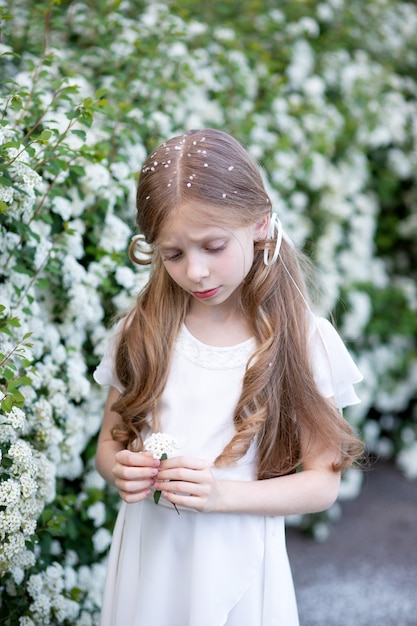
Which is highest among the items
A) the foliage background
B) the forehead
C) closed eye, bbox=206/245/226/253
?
the forehead

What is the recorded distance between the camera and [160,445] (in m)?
1.50

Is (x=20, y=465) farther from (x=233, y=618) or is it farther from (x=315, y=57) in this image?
(x=315, y=57)

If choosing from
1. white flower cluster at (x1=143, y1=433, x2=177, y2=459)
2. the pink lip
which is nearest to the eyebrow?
the pink lip

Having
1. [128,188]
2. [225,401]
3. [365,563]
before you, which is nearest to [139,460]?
[225,401]

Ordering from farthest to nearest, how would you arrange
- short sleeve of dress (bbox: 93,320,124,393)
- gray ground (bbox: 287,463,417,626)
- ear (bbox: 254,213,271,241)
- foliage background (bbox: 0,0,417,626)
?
gray ground (bbox: 287,463,417,626)
foliage background (bbox: 0,0,417,626)
short sleeve of dress (bbox: 93,320,124,393)
ear (bbox: 254,213,271,241)

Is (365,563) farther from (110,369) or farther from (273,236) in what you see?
(273,236)

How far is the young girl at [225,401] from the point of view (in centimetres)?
158

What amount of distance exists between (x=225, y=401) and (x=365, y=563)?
6.66ft

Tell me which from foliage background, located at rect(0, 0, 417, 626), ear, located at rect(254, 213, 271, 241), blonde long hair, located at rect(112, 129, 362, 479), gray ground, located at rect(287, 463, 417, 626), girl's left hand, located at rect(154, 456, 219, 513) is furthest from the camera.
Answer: gray ground, located at rect(287, 463, 417, 626)

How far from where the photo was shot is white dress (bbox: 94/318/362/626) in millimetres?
1670

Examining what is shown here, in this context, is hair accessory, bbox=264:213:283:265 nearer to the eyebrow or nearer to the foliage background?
the eyebrow

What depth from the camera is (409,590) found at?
312 centimetres

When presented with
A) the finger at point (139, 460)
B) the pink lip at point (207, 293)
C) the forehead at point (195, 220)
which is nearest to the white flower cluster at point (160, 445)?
the finger at point (139, 460)

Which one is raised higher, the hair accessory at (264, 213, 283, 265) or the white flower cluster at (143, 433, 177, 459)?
the hair accessory at (264, 213, 283, 265)
